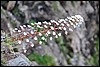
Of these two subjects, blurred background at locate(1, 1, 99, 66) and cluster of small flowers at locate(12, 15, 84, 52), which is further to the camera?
blurred background at locate(1, 1, 99, 66)

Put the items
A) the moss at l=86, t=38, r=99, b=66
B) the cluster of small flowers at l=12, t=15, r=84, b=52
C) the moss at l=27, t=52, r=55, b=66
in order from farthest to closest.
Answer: the moss at l=86, t=38, r=99, b=66 → the moss at l=27, t=52, r=55, b=66 → the cluster of small flowers at l=12, t=15, r=84, b=52

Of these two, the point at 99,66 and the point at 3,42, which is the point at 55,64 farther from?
the point at 3,42

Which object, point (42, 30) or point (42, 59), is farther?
point (42, 59)

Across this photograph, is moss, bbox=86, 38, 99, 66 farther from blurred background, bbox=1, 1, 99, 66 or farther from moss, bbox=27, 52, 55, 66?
moss, bbox=27, 52, 55, 66

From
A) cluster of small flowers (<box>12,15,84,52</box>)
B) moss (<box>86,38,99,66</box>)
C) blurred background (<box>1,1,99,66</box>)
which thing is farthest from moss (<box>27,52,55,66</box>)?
cluster of small flowers (<box>12,15,84,52</box>)

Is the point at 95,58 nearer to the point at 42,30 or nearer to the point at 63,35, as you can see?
the point at 63,35

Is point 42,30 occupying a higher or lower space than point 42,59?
higher

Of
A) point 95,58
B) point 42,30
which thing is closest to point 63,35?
point 95,58

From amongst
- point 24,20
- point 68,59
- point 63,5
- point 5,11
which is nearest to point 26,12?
point 24,20
